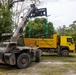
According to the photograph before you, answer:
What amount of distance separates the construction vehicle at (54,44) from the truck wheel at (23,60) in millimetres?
7601

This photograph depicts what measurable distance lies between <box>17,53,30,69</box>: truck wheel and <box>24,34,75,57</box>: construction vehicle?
7601 mm

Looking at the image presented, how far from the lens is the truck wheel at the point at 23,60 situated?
1442 cm

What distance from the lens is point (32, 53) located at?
52.4ft

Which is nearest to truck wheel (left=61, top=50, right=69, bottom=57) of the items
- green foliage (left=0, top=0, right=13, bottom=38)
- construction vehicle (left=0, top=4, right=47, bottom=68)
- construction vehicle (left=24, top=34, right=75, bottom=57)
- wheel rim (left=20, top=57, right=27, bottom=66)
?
construction vehicle (left=24, top=34, right=75, bottom=57)

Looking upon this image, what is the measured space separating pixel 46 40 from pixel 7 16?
4.84 meters

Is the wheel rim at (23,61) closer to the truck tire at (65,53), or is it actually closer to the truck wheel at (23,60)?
the truck wheel at (23,60)

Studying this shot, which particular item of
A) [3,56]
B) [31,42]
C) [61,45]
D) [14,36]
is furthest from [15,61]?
[61,45]

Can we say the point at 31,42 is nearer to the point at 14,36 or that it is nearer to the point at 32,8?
the point at 32,8

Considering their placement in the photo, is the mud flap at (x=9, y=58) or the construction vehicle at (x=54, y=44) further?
the construction vehicle at (x=54, y=44)

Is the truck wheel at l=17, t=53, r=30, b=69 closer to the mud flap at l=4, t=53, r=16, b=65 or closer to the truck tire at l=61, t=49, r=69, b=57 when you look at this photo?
the mud flap at l=4, t=53, r=16, b=65

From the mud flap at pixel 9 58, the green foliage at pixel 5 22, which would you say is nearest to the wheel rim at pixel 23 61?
the mud flap at pixel 9 58

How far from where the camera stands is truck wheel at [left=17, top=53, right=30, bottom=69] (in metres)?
14.4

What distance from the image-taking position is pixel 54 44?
23.1 meters

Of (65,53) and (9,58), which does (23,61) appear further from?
(65,53)
